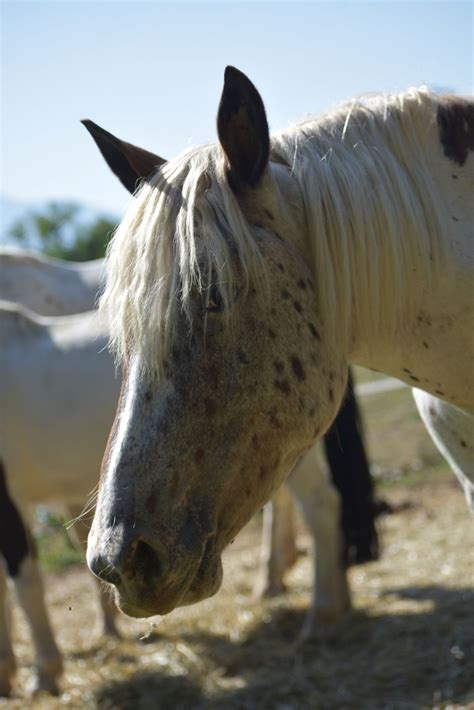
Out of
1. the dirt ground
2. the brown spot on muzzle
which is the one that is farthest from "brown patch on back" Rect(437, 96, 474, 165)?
the dirt ground

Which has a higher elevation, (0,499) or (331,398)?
(331,398)

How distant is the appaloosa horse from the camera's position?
1710 millimetres

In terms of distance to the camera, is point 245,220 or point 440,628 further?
point 440,628

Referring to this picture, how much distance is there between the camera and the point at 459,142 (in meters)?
2.07

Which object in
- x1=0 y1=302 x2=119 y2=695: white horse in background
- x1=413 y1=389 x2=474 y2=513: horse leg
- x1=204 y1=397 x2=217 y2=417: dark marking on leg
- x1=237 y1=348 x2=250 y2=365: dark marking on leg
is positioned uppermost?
x1=237 y1=348 x2=250 y2=365: dark marking on leg

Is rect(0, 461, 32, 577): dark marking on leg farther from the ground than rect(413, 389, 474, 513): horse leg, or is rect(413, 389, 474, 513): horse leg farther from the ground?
rect(413, 389, 474, 513): horse leg

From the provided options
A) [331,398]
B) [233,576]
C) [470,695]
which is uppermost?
[331,398]

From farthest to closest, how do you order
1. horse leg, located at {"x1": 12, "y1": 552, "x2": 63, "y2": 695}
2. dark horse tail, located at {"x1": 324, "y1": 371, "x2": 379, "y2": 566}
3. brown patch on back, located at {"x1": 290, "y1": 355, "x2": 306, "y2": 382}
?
dark horse tail, located at {"x1": 324, "y1": 371, "x2": 379, "y2": 566}, horse leg, located at {"x1": 12, "y1": 552, "x2": 63, "y2": 695}, brown patch on back, located at {"x1": 290, "y1": 355, "x2": 306, "y2": 382}

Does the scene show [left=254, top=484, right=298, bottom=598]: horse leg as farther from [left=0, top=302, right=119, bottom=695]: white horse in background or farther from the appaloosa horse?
the appaloosa horse

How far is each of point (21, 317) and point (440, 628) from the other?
285 cm

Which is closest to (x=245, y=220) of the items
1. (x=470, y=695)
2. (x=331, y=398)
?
(x=331, y=398)

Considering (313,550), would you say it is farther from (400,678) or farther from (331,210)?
(331,210)

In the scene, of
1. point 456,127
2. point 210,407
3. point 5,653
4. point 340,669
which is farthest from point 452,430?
point 5,653

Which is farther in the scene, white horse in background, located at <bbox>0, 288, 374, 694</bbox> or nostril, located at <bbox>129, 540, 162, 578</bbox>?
white horse in background, located at <bbox>0, 288, 374, 694</bbox>
